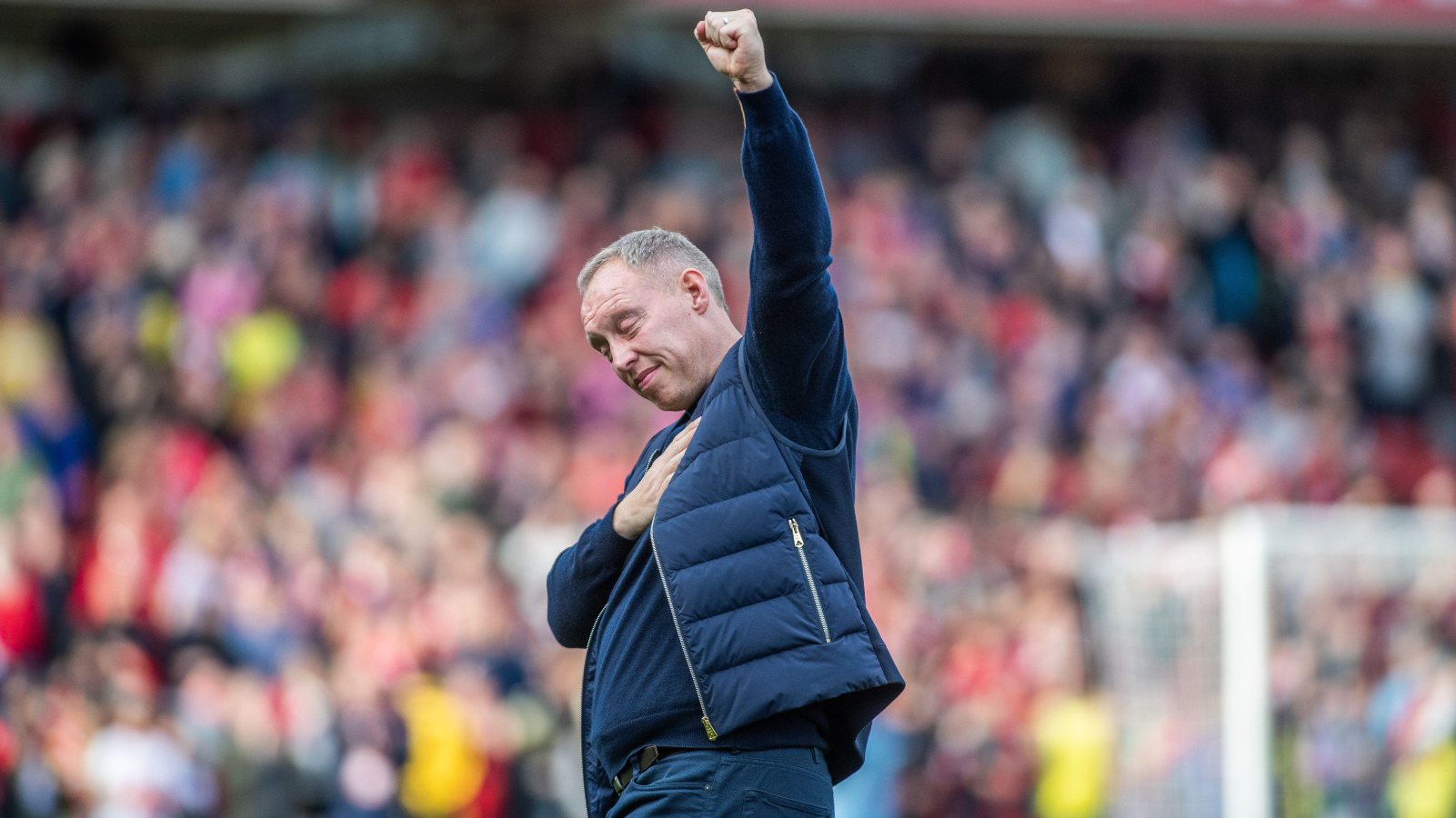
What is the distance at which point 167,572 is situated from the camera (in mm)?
11195

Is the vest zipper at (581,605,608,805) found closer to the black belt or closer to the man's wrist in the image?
the black belt

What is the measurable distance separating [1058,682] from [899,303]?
4.09 meters

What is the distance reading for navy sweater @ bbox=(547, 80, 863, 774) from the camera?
3605mm

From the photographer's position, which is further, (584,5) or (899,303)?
(584,5)

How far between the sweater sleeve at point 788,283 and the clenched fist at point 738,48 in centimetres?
3

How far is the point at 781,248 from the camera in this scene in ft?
11.9

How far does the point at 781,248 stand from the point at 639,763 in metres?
1.04

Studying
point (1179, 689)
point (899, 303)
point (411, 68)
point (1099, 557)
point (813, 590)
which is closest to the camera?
point (813, 590)

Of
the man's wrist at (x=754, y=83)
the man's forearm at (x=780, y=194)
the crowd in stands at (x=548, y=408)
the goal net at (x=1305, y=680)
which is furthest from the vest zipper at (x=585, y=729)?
the crowd in stands at (x=548, y=408)

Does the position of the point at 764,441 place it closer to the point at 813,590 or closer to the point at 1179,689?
the point at 813,590

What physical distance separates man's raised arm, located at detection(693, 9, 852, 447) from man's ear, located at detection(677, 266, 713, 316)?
240mm

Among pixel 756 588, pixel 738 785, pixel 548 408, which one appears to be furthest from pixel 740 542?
pixel 548 408

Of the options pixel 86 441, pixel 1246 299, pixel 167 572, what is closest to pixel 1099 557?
pixel 1246 299

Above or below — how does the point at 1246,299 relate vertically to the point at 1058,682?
above
